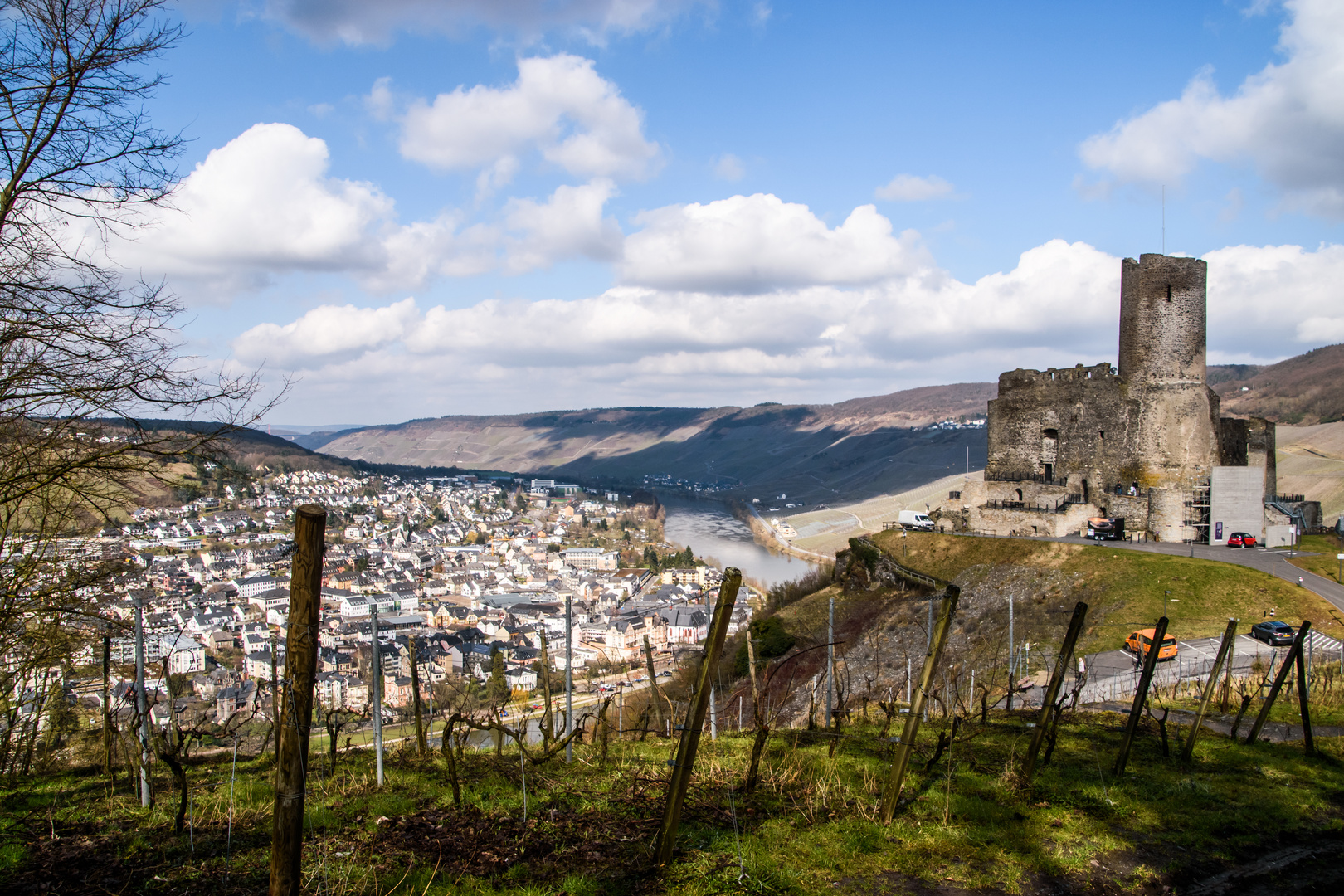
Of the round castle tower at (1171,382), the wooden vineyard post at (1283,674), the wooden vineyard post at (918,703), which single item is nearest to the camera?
the wooden vineyard post at (918,703)

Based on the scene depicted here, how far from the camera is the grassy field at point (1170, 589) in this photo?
19.4m

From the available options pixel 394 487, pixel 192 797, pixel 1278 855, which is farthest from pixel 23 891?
pixel 394 487

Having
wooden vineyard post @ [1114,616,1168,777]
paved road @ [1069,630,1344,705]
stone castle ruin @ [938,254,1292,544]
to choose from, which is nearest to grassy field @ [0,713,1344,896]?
wooden vineyard post @ [1114,616,1168,777]

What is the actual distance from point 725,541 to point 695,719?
102123mm

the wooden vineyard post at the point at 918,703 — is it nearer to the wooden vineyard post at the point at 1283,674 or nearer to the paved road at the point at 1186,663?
the wooden vineyard post at the point at 1283,674

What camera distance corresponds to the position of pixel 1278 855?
5922 millimetres

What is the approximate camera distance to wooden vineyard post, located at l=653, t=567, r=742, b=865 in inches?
183

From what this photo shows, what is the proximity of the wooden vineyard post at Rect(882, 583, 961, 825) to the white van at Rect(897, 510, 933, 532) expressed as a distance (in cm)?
3093

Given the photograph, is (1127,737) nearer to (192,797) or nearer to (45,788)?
(192,797)

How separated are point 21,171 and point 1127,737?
1136cm

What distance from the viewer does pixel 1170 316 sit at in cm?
2928

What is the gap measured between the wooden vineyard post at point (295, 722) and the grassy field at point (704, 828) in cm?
112

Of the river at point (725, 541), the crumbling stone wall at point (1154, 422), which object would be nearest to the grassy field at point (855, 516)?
the river at point (725, 541)

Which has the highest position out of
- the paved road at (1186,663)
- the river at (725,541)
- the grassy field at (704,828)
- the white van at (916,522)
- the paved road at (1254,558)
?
the grassy field at (704,828)
